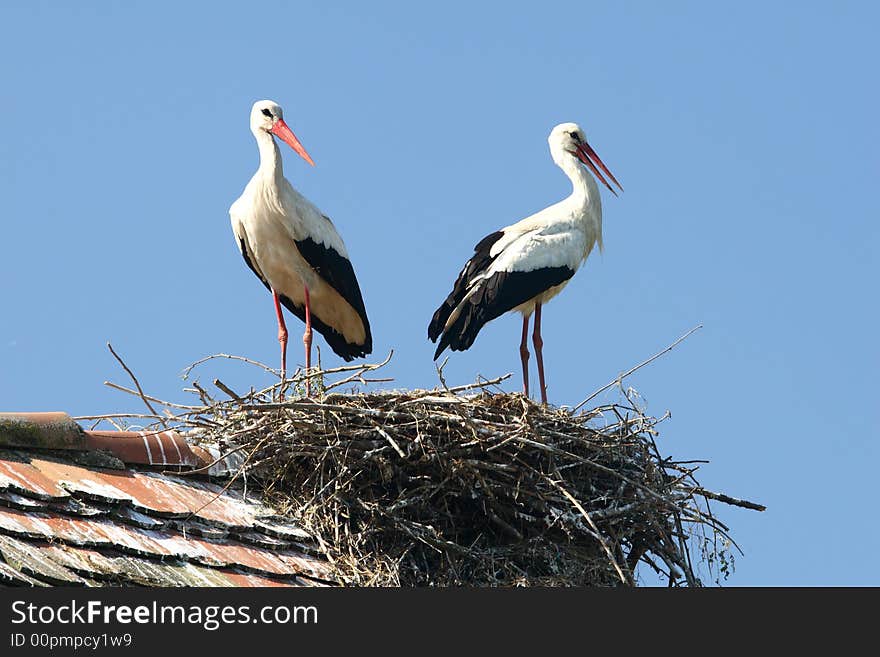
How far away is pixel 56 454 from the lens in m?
6.49

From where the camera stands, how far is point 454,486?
24.0 feet

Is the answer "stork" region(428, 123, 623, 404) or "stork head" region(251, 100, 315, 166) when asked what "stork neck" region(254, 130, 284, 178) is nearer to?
"stork head" region(251, 100, 315, 166)

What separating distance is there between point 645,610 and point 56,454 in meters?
2.40

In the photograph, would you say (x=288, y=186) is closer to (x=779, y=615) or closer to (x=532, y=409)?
(x=532, y=409)

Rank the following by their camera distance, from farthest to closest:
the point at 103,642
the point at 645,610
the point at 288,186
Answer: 1. the point at 288,186
2. the point at 645,610
3. the point at 103,642

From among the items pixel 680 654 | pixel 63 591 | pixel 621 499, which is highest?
pixel 621 499

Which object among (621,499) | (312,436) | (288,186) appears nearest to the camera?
(312,436)

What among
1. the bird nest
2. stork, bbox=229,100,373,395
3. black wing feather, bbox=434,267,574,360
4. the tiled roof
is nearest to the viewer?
the tiled roof

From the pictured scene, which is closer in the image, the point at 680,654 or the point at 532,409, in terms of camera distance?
the point at 680,654

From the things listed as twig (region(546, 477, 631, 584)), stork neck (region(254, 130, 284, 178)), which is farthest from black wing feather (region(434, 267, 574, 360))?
twig (region(546, 477, 631, 584))

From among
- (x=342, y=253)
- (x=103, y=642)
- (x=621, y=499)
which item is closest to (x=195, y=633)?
(x=103, y=642)

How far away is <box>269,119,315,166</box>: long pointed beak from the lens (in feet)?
33.9

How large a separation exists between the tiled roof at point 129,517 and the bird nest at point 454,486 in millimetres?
164

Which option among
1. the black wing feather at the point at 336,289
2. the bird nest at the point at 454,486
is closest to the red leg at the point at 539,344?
the black wing feather at the point at 336,289
